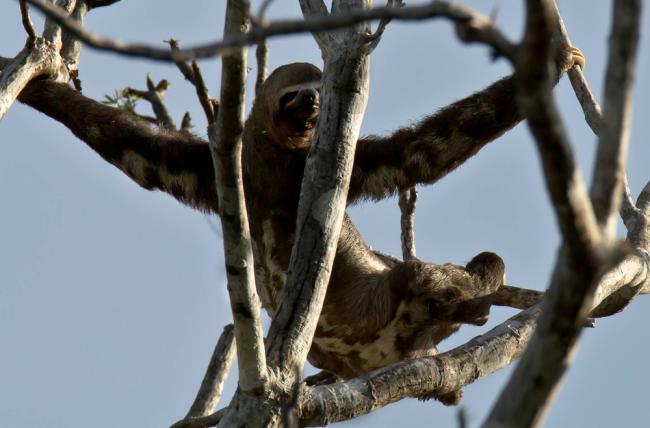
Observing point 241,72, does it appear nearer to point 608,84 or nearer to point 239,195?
point 239,195

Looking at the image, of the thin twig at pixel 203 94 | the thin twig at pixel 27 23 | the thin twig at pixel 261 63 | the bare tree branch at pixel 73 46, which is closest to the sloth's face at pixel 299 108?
the thin twig at pixel 261 63

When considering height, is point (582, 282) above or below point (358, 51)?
below

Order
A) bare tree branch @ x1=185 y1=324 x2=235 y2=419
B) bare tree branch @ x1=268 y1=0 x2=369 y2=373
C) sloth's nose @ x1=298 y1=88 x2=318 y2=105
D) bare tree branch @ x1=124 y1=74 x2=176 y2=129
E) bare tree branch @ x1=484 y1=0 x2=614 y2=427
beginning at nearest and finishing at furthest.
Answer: bare tree branch @ x1=484 y1=0 x2=614 y2=427
bare tree branch @ x1=268 y1=0 x2=369 y2=373
sloth's nose @ x1=298 y1=88 x2=318 y2=105
bare tree branch @ x1=185 y1=324 x2=235 y2=419
bare tree branch @ x1=124 y1=74 x2=176 y2=129

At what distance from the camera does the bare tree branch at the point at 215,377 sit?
8.70 meters

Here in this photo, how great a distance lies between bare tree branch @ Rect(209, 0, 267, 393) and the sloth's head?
9.15 feet

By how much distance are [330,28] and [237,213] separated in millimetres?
2222

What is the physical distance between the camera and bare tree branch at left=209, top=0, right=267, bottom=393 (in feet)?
14.3

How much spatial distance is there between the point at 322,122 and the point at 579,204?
3.60 m

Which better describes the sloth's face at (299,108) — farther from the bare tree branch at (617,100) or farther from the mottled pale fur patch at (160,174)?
the bare tree branch at (617,100)

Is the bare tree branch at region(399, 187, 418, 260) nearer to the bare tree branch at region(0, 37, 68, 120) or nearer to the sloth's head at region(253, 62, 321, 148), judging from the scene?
the sloth's head at region(253, 62, 321, 148)

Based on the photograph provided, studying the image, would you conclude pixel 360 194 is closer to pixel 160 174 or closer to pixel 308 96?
pixel 308 96

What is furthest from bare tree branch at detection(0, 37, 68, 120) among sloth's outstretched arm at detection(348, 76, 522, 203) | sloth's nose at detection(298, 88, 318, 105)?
sloth's outstretched arm at detection(348, 76, 522, 203)

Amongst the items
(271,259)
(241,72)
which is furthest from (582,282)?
(271,259)

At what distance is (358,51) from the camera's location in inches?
242
